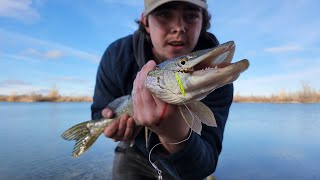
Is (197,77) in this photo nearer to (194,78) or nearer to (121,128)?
(194,78)

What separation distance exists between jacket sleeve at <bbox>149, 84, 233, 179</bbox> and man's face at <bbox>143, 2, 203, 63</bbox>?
0.68m

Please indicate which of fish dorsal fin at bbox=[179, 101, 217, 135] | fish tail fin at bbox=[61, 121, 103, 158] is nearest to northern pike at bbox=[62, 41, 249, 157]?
fish dorsal fin at bbox=[179, 101, 217, 135]

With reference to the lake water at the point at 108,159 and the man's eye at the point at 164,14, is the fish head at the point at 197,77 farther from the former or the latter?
the lake water at the point at 108,159

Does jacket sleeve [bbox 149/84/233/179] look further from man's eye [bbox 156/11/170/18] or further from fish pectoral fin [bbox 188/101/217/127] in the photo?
man's eye [bbox 156/11/170/18]

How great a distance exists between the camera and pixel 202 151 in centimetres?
246

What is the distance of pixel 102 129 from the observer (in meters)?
3.14

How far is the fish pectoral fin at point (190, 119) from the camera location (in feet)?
5.83

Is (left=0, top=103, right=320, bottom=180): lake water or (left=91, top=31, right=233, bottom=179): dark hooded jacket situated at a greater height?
(left=91, top=31, right=233, bottom=179): dark hooded jacket

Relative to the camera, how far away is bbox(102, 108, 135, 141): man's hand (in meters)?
2.78

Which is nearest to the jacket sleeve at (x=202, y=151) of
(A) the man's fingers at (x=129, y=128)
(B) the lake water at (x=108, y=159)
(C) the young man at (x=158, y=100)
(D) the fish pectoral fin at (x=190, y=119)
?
(C) the young man at (x=158, y=100)

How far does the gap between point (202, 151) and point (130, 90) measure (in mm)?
1211

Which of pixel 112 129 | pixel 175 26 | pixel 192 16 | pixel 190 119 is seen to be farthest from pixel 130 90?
pixel 190 119

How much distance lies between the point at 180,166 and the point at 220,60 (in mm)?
1146

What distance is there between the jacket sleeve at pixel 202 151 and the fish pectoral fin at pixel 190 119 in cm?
43
